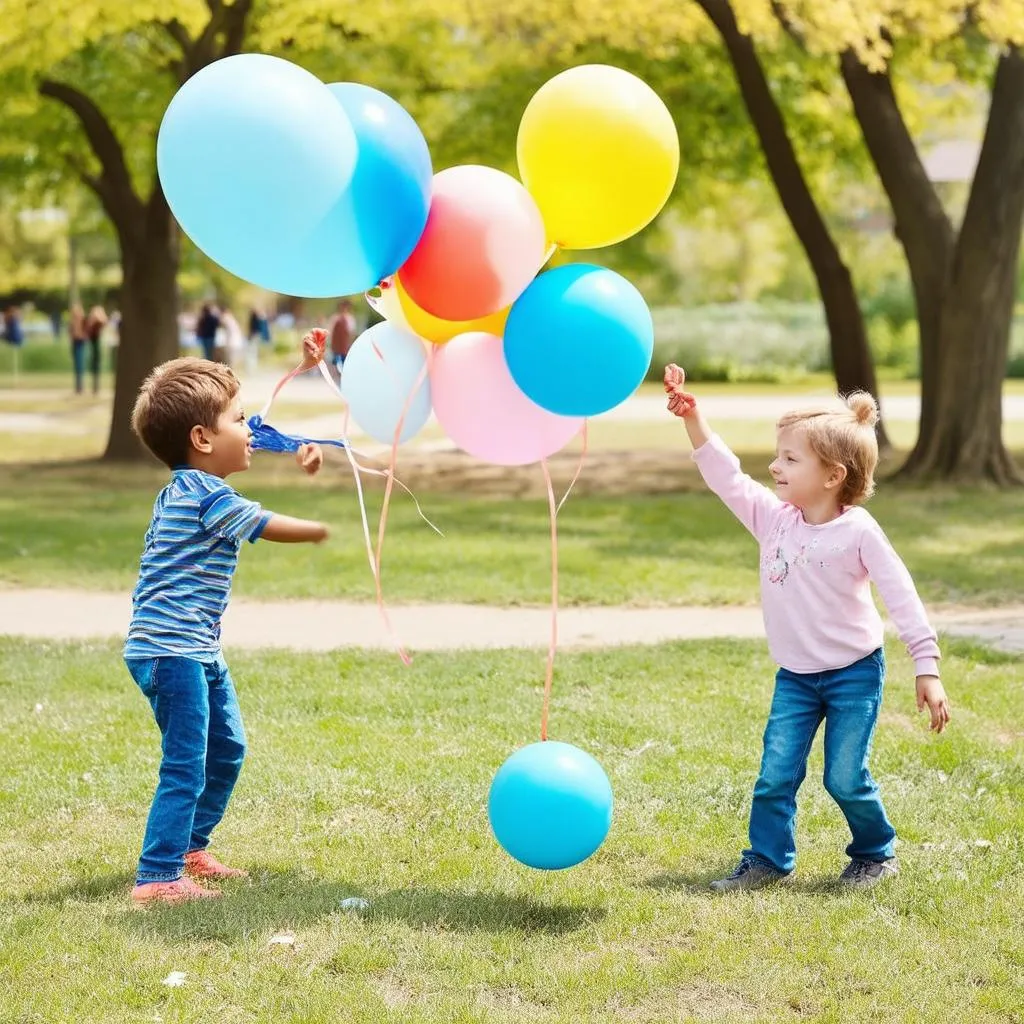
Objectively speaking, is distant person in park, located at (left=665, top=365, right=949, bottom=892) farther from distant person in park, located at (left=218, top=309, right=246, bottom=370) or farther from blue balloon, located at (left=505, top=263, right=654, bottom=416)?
distant person in park, located at (left=218, top=309, right=246, bottom=370)

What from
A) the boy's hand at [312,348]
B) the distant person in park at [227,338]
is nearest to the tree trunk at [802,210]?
the boy's hand at [312,348]

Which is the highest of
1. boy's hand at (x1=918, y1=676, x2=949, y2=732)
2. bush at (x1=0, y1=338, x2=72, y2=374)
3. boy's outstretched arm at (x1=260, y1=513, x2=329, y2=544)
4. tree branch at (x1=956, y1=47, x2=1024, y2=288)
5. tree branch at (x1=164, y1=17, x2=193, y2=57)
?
tree branch at (x1=164, y1=17, x2=193, y2=57)

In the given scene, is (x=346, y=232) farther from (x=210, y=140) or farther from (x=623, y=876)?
(x=623, y=876)

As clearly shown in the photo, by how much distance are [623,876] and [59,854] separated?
1762 millimetres

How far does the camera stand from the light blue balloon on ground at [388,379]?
4.50 metres

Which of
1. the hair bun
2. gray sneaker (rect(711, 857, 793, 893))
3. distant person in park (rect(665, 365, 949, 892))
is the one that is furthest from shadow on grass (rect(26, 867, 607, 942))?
the hair bun

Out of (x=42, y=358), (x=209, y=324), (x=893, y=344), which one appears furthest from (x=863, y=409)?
(x=42, y=358)

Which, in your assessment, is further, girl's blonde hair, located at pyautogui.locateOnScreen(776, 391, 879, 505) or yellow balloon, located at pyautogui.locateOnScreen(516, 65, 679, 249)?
Answer: girl's blonde hair, located at pyautogui.locateOnScreen(776, 391, 879, 505)

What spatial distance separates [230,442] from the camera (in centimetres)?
441

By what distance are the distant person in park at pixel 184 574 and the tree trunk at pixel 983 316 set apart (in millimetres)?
11462

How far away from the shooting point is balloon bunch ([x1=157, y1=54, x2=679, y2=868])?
3.78m

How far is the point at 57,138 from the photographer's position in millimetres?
17672

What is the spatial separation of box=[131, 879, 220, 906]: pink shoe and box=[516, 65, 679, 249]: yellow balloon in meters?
2.12

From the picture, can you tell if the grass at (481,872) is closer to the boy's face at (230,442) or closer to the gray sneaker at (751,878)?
the gray sneaker at (751,878)
